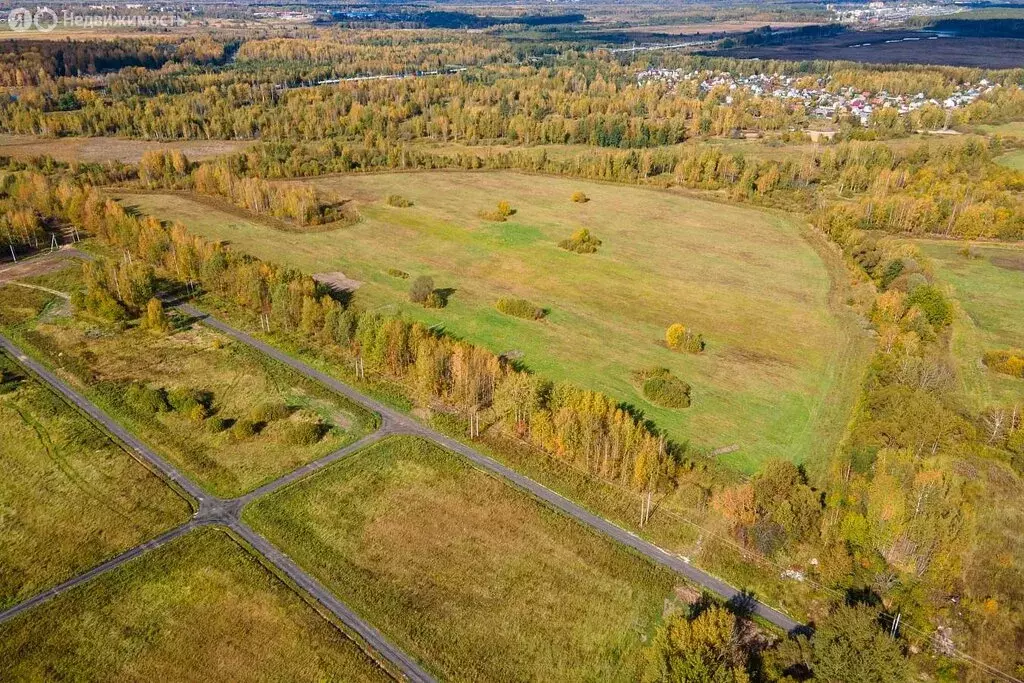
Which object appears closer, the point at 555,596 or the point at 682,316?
the point at 555,596

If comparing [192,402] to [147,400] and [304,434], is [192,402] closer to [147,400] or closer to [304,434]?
[147,400]

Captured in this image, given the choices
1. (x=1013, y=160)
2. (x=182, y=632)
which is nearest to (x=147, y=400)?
(x=182, y=632)

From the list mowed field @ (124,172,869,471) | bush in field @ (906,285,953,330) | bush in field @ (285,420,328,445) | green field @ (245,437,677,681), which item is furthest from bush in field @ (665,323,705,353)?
bush in field @ (285,420,328,445)

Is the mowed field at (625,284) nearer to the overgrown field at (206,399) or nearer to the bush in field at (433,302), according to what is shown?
the bush in field at (433,302)

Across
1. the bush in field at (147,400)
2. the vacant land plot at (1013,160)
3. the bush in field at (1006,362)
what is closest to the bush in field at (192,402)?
the bush in field at (147,400)

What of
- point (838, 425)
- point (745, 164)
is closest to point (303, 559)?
point (838, 425)

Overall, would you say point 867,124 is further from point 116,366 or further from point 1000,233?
point 116,366
